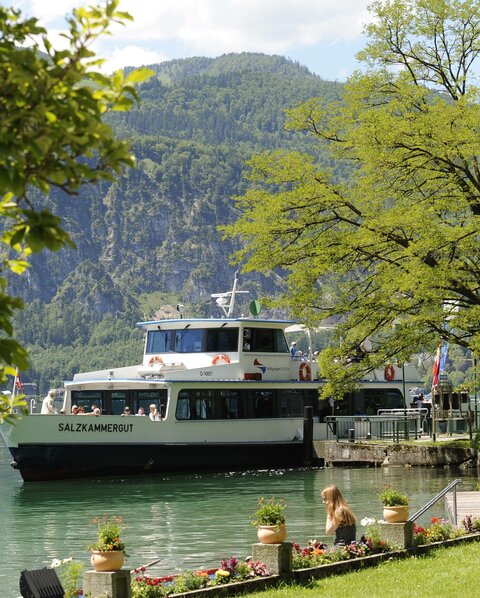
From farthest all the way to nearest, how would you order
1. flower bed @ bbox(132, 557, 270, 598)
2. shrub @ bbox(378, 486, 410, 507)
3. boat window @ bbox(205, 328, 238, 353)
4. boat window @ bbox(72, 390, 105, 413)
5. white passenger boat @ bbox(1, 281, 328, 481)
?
boat window @ bbox(205, 328, 238, 353) < boat window @ bbox(72, 390, 105, 413) < white passenger boat @ bbox(1, 281, 328, 481) < shrub @ bbox(378, 486, 410, 507) < flower bed @ bbox(132, 557, 270, 598)

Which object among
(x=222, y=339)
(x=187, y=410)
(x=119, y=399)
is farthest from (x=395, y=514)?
(x=222, y=339)

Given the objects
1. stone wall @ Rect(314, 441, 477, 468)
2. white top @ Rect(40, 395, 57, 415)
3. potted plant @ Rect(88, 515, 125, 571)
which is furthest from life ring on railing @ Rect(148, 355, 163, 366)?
potted plant @ Rect(88, 515, 125, 571)

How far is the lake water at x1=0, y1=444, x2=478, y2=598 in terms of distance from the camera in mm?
19656

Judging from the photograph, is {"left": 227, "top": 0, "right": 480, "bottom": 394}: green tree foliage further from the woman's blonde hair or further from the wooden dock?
the woman's blonde hair

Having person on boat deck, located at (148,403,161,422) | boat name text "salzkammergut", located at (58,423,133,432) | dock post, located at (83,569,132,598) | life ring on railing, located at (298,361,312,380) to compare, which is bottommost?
dock post, located at (83,569,132,598)

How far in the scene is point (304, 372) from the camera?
40250 millimetres

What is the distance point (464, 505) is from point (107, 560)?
10373 millimetres

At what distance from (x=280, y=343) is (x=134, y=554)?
20669 mm

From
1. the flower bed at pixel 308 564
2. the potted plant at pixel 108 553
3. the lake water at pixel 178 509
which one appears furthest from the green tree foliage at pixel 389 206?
the potted plant at pixel 108 553

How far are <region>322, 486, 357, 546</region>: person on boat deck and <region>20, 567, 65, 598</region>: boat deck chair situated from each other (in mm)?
4461

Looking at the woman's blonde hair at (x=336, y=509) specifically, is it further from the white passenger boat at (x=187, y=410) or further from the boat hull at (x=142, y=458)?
the boat hull at (x=142, y=458)

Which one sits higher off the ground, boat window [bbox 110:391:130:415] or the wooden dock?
boat window [bbox 110:391:130:415]

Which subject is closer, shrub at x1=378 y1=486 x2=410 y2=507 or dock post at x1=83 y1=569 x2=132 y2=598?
dock post at x1=83 y1=569 x2=132 y2=598

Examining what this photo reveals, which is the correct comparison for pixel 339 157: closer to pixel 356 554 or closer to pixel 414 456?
pixel 414 456
